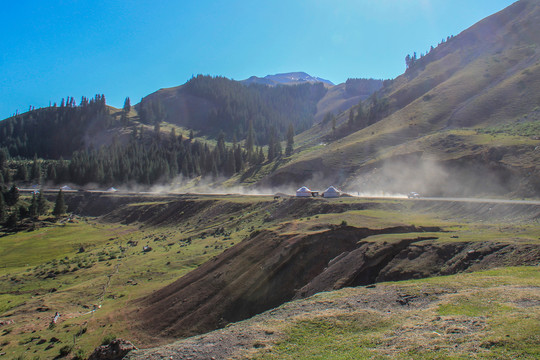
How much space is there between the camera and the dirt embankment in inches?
777

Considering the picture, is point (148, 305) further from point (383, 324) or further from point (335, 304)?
point (383, 324)

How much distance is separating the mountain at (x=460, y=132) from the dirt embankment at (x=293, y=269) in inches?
1565

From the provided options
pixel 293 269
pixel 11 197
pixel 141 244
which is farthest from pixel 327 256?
pixel 11 197

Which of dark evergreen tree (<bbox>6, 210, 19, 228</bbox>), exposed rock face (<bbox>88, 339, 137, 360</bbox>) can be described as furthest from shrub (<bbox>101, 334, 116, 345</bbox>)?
dark evergreen tree (<bbox>6, 210, 19, 228</bbox>)

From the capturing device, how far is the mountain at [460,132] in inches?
2490

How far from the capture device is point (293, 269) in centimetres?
2431

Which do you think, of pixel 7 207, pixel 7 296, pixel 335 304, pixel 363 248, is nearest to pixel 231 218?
pixel 7 296

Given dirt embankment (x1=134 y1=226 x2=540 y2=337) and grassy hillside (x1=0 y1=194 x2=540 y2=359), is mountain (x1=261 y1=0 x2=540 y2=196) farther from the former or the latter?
dirt embankment (x1=134 y1=226 x2=540 y2=337)

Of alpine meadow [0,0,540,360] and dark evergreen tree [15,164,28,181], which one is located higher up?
dark evergreen tree [15,164,28,181]

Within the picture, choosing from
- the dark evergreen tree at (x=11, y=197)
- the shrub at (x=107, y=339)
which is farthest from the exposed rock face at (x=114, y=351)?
the dark evergreen tree at (x=11, y=197)

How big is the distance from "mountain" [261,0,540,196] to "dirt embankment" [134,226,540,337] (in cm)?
3976

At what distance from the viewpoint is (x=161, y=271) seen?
3775 cm

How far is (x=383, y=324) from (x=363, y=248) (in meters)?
9.80

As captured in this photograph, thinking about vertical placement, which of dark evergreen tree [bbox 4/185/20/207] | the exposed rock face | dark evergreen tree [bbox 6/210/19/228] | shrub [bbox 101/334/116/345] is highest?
dark evergreen tree [bbox 4/185/20/207]
